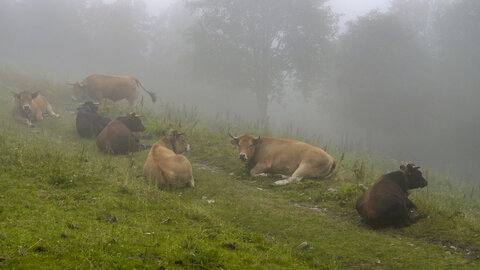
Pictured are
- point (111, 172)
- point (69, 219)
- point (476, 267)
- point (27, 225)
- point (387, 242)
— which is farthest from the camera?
point (111, 172)

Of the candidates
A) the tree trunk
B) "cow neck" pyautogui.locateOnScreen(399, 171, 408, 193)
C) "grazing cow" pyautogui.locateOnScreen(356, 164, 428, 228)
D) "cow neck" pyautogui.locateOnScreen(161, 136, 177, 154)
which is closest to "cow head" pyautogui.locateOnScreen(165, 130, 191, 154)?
"cow neck" pyautogui.locateOnScreen(161, 136, 177, 154)

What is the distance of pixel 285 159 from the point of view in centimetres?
1004

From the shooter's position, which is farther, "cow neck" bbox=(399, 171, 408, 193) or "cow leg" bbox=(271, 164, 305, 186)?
"cow leg" bbox=(271, 164, 305, 186)

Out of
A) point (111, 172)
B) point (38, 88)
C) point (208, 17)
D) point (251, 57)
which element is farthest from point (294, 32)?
point (111, 172)

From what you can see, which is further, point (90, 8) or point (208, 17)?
point (90, 8)

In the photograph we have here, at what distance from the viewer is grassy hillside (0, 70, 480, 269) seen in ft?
11.1

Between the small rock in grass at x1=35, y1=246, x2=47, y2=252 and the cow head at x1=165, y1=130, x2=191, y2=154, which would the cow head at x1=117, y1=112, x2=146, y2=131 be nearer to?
the cow head at x1=165, y1=130, x2=191, y2=154

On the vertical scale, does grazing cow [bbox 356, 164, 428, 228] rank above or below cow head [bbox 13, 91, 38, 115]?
below

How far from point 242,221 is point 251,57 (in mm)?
25593

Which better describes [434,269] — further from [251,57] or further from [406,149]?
[406,149]

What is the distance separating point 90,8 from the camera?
43.9 meters

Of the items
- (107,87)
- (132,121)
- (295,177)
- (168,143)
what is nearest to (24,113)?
(107,87)

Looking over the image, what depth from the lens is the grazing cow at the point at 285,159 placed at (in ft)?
31.3

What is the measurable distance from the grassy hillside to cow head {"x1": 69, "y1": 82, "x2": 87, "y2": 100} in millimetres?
11691
